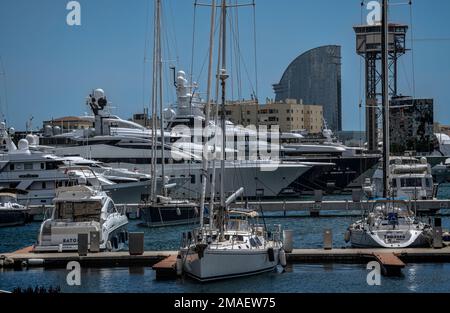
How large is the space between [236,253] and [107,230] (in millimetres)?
9664

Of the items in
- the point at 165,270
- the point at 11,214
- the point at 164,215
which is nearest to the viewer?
the point at 165,270

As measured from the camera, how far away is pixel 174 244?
128 ft

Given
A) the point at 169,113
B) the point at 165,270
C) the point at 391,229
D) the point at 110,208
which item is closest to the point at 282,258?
the point at 165,270

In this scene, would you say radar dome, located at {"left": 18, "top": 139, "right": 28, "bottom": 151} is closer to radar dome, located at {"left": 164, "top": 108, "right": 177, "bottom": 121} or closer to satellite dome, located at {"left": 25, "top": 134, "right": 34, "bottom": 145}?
satellite dome, located at {"left": 25, "top": 134, "right": 34, "bottom": 145}

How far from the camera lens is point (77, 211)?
113 ft

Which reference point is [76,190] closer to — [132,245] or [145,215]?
[132,245]

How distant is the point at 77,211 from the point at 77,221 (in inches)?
22.3

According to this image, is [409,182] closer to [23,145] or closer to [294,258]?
[294,258]

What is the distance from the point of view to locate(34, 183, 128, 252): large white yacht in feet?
106

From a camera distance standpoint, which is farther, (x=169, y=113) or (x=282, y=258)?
(x=169, y=113)

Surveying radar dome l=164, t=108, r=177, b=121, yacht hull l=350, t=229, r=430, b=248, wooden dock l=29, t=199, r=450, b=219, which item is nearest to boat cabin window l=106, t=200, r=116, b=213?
yacht hull l=350, t=229, r=430, b=248

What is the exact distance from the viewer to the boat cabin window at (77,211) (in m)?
34.2

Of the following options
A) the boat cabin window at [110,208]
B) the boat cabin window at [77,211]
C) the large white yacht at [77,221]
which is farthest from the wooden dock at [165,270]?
the boat cabin window at [110,208]
